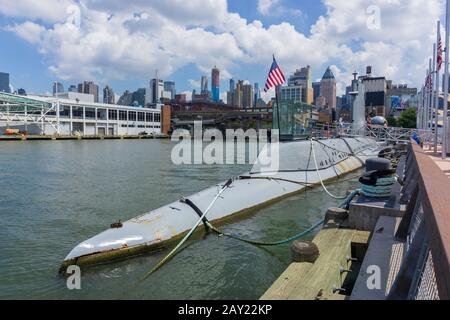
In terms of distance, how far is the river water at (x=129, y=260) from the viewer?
8164 millimetres

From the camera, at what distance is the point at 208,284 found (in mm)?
8422

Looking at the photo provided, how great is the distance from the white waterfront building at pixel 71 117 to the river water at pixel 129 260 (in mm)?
88790

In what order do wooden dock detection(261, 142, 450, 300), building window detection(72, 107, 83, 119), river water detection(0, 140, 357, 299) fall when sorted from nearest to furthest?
wooden dock detection(261, 142, 450, 300), river water detection(0, 140, 357, 299), building window detection(72, 107, 83, 119)

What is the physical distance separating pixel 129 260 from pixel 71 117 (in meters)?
114

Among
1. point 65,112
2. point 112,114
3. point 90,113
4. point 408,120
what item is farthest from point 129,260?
point 112,114

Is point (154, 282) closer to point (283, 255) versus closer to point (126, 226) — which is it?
point (126, 226)

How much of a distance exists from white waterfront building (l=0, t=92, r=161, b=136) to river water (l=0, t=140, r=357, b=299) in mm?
88790

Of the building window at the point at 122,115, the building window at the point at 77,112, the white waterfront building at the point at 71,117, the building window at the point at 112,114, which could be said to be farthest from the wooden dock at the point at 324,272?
the building window at the point at 122,115

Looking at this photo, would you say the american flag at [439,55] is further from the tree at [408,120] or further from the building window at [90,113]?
the building window at [90,113]

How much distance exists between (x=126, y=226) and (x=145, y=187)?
11281 millimetres

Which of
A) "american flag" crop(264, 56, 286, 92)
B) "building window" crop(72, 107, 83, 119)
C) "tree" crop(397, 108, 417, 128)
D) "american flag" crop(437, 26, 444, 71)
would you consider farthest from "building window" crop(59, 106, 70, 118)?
"american flag" crop(437, 26, 444, 71)

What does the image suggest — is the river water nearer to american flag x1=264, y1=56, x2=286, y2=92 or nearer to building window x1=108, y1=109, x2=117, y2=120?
american flag x1=264, y1=56, x2=286, y2=92

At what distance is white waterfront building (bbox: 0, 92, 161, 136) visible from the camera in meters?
101

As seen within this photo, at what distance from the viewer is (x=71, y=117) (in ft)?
373
